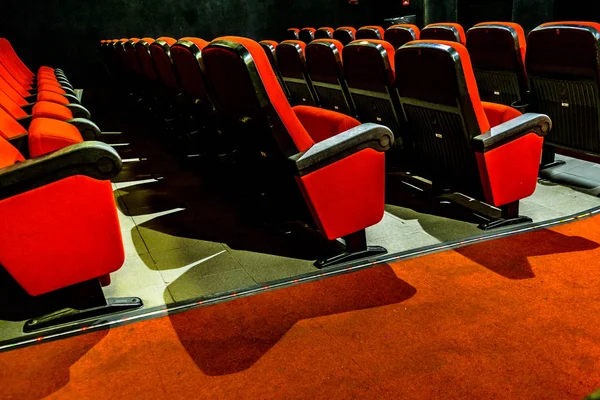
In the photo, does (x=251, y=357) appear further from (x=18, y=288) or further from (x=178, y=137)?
(x=178, y=137)

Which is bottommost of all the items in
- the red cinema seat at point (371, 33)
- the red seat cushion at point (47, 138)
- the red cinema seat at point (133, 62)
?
the red cinema seat at point (371, 33)

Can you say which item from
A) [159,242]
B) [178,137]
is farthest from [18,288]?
[178,137]

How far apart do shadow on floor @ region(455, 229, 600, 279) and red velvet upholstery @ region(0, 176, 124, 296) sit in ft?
4.03

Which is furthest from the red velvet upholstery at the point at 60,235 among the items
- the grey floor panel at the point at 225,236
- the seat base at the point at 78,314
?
the grey floor panel at the point at 225,236

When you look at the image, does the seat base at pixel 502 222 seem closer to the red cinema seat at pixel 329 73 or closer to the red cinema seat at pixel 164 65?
the red cinema seat at pixel 329 73

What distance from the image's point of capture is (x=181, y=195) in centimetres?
293

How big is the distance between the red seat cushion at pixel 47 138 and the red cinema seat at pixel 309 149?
0.56 meters

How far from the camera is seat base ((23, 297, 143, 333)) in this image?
1.68 m

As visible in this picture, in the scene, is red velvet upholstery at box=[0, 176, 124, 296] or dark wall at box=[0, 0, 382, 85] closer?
red velvet upholstery at box=[0, 176, 124, 296]

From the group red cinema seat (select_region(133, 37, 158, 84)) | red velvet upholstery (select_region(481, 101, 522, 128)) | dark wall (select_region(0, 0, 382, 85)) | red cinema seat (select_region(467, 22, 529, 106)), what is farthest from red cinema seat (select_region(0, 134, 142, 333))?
dark wall (select_region(0, 0, 382, 85))

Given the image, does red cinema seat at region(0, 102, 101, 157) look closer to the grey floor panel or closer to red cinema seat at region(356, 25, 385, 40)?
the grey floor panel

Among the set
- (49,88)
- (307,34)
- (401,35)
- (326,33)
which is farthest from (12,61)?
(401,35)

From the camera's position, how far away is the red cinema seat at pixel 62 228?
1516 millimetres

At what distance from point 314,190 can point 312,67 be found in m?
1.46
